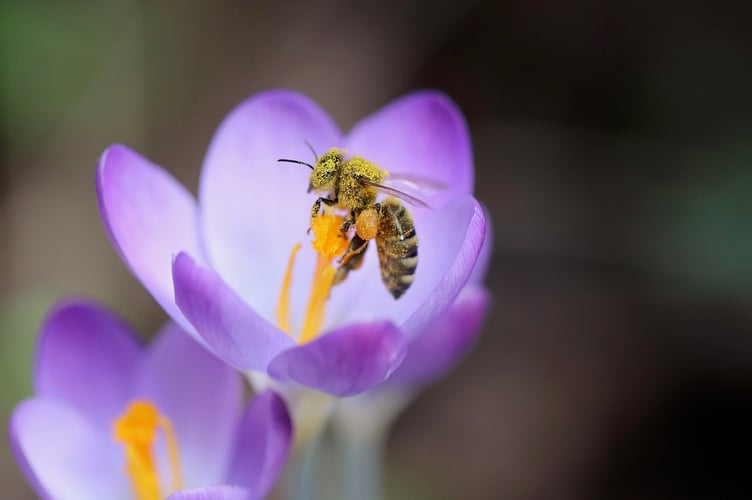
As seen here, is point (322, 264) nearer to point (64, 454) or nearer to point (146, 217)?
point (146, 217)

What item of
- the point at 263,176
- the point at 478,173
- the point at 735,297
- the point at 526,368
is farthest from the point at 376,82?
the point at 263,176

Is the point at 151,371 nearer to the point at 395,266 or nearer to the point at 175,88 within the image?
the point at 395,266

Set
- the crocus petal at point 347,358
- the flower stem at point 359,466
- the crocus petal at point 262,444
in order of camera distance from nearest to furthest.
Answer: the crocus petal at point 347,358 < the crocus petal at point 262,444 < the flower stem at point 359,466

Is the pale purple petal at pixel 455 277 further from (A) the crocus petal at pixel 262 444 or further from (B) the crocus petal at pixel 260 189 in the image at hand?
(B) the crocus petal at pixel 260 189

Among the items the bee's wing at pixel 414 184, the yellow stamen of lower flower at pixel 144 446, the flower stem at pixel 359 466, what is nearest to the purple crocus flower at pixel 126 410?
the yellow stamen of lower flower at pixel 144 446

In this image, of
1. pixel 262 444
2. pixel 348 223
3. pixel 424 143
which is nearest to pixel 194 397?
pixel 262 444
